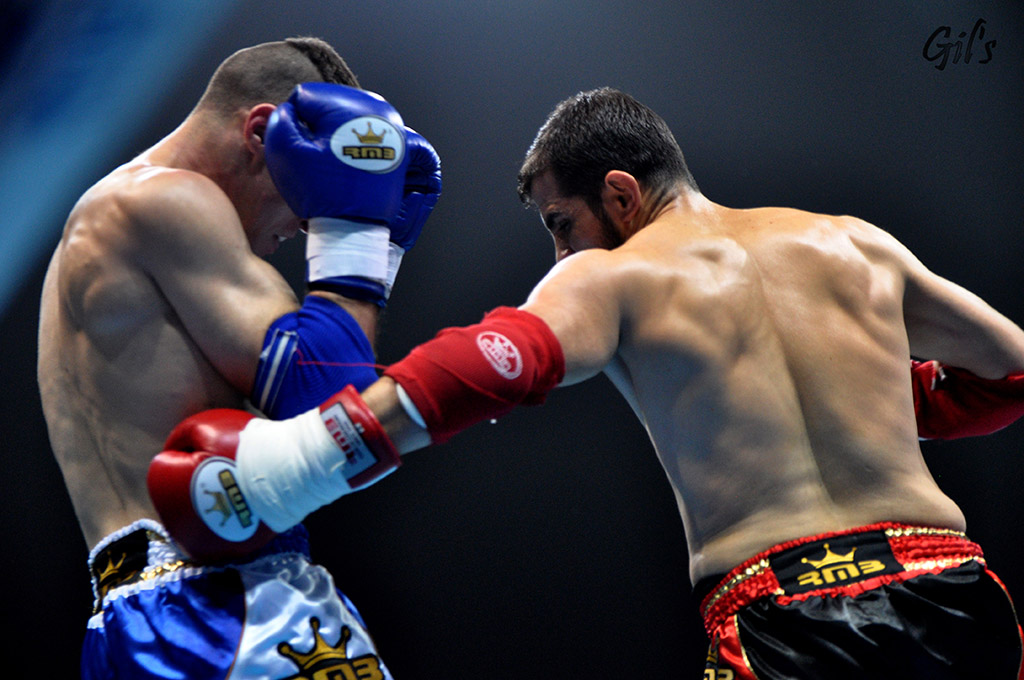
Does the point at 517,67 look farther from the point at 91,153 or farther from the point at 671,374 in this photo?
the point at 671,374

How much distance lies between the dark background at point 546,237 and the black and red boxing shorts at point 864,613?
144cm

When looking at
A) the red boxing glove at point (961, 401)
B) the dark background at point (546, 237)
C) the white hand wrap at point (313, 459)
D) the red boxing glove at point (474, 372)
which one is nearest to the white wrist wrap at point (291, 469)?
the white hand wrap at point (313, 459)

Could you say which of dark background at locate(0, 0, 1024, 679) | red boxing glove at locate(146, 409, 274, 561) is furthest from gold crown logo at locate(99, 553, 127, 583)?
dark background at locate(0, 0, 1024, 679)

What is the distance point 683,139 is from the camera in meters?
2.94

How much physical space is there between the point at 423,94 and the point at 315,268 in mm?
1691

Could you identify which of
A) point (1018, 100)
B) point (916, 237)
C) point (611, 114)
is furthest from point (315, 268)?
point (1018, 100)

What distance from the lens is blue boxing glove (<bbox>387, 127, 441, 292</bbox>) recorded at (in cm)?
165

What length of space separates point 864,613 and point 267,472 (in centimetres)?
88

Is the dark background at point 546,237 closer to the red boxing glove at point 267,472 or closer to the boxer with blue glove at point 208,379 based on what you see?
the boxer with blue glove at point 208,379

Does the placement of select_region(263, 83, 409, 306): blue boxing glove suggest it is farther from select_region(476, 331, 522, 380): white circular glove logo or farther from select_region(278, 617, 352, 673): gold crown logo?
select_region(278, 617, 352, 673): gold crown logo

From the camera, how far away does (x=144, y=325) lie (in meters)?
1.31

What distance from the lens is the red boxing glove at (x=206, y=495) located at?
3.74 ft

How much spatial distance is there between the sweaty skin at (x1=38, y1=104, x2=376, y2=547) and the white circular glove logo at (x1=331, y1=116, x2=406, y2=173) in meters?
0.21

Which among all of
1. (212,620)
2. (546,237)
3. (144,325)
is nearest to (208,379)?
(144,325)
